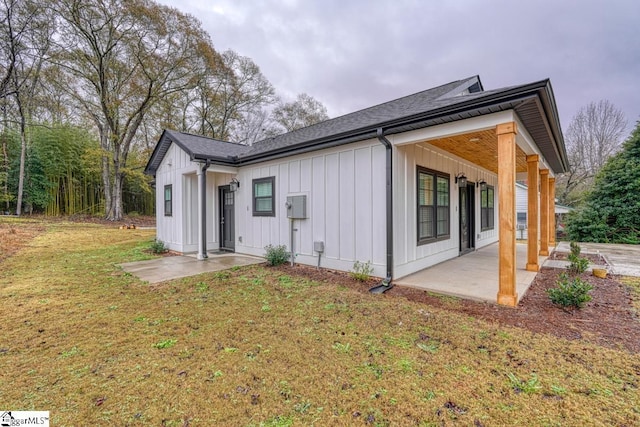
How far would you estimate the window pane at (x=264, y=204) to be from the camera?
7016 mm

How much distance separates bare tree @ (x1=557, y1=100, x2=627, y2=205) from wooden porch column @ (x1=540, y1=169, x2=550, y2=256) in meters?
14.5

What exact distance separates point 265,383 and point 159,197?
9.05 metres

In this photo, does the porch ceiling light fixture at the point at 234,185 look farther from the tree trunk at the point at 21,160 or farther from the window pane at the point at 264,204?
the tree trunk at the point at 21,160

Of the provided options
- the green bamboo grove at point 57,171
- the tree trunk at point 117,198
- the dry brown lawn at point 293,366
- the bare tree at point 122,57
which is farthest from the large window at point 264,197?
the green bamboo grove at point 57,171

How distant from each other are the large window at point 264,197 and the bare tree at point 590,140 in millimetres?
21308

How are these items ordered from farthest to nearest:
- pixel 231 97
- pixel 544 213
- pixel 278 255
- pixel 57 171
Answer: pixel 231 97 < pixel 57 171 < pixel 544 213 < pixel 278 255

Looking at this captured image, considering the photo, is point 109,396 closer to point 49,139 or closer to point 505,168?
point 505,168

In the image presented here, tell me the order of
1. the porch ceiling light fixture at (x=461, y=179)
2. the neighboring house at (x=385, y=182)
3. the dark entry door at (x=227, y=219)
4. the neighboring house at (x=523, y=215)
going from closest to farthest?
the neighboring house at (x=385, y=182) < the porch ceiling light fixture at (x=461, y=179) < the dark entry door at (x=227, y=219) < the neighboring house at (x=523, y=215)

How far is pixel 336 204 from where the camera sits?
18.3 feet

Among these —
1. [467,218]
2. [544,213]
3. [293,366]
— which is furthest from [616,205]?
[293,366]

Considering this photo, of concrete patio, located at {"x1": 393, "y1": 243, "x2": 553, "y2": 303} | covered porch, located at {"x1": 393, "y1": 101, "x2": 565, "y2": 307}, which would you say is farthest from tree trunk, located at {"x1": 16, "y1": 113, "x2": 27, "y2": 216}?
concrete patio, located at {"x1": 393, "y1": 243, "x2": 553, "y2": 303}

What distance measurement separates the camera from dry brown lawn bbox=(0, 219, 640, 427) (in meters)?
1.83

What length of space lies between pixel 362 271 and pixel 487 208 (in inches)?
271

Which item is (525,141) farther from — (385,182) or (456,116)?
(385,182)
